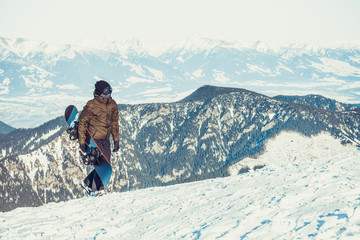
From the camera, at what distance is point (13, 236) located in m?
25.0

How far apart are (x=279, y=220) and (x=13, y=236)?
1933 cm

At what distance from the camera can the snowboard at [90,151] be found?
42.8ft

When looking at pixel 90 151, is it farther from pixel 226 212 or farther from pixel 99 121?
pixel 226 212

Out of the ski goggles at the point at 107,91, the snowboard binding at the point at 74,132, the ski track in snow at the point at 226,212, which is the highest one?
the ski goggles at the point at 107,91

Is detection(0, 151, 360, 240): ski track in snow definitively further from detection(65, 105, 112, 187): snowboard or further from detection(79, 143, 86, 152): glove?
detection(79, 143, 86, 152): glove

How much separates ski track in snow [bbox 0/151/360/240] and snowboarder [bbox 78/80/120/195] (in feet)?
23.1

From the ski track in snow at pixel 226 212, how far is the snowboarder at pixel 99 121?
704cm

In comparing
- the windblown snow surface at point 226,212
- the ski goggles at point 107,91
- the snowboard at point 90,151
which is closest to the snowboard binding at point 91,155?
the snowboard at point 90,151

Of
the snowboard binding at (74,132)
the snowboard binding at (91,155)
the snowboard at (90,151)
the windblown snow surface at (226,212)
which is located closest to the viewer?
the snowboard binding at (74,132)

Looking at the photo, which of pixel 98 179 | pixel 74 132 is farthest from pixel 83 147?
pixel 98 179

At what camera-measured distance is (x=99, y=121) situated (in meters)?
13.3

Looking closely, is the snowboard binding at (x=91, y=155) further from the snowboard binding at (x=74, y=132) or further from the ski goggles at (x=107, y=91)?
the ski goggles at (x=107, y=91)

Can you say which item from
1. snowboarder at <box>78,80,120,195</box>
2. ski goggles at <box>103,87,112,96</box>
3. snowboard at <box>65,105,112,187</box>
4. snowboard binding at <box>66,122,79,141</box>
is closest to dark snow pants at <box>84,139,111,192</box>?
snowboarder at <box>78,80,120,195</box>

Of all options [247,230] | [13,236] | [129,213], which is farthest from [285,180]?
[13,236]
